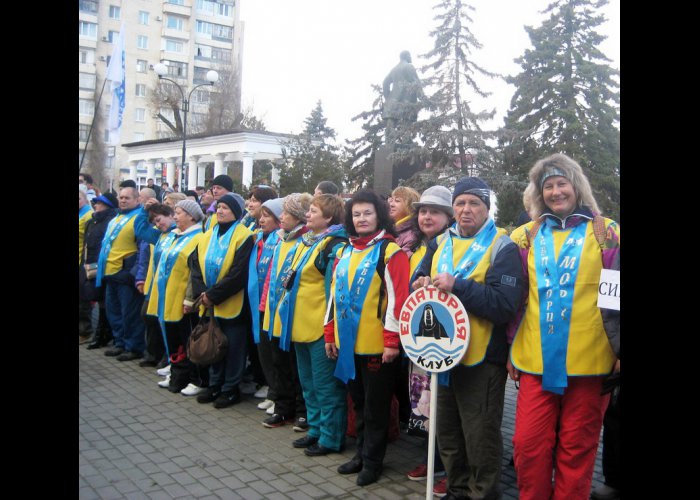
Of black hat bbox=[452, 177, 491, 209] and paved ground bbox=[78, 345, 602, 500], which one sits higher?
black hat bbox=[452, 177, 491, 209]

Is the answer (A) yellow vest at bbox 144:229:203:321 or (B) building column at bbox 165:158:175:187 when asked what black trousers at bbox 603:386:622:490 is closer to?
(A) yellow vest at bbox 144:229:203:321

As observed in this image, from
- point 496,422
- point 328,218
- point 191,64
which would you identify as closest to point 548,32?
point 328,218

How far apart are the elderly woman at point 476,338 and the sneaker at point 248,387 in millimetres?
3254

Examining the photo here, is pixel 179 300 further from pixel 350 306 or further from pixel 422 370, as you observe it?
pixel 422 370

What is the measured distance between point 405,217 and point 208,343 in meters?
2.28

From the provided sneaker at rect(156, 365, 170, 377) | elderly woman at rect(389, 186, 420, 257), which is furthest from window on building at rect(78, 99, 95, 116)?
elderly woman at rect(389, 186, 420, 257)

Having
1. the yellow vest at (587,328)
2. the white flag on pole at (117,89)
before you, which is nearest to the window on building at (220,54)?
the white flag on pole at (117,89)

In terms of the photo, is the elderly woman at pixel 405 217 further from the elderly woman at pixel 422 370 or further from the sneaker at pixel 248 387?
the sneaker at pixel 248 387

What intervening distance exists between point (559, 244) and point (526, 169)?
18170mm

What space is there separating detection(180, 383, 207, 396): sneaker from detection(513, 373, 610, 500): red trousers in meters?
3.99

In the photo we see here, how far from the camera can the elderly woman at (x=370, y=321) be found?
4.34 metres

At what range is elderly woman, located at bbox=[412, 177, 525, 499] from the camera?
3.57 m
